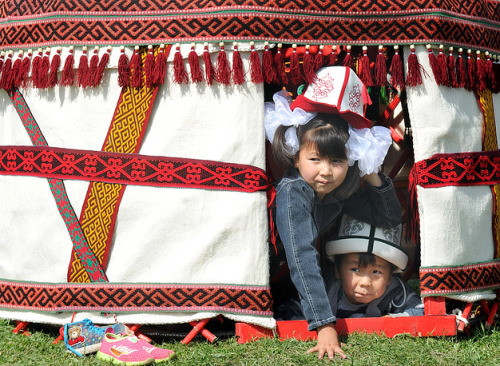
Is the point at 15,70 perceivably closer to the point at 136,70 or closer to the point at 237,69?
→ the point at 136,70

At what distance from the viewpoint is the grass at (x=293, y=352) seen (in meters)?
3.53

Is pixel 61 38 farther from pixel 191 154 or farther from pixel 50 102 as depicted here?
pixel 191 154

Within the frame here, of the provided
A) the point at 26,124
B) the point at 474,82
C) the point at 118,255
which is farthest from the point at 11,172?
the point at 474,82

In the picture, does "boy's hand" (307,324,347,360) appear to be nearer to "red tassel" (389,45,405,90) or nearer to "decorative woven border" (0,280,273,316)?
"decorative woven border" (0,280,273,316)

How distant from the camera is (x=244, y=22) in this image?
3.95 meters

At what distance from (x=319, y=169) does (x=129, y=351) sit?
58.3 inches

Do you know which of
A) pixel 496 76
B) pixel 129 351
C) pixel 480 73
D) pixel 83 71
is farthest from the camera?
pixel 496 76

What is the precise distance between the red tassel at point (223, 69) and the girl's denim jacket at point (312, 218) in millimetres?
673

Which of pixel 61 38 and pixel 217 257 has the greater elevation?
pixel 61 38

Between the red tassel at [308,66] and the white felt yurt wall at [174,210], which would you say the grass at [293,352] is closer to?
the white felt yurt wall at [174,210]

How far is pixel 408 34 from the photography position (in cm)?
406

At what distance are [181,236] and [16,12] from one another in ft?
5.73

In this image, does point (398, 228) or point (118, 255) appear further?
point (398, 228)

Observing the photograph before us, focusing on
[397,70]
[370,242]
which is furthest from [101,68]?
[370,242]
